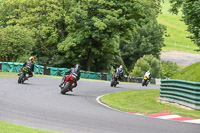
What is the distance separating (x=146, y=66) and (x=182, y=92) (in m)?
56.3

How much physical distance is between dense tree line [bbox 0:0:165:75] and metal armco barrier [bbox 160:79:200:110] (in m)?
27.4

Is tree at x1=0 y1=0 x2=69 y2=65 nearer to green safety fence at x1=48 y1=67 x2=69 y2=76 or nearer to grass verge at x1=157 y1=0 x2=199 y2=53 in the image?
green safety fence at x1=48 y1=67 x2=69 y2=76

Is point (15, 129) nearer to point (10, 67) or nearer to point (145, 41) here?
point (10, 67)

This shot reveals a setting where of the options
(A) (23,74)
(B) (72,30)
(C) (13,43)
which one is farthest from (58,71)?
(A) (23,74)

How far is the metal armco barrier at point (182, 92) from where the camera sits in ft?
47.9

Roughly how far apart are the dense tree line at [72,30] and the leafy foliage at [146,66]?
16.7 metres

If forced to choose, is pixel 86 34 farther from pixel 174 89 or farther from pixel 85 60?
pixel 174 89

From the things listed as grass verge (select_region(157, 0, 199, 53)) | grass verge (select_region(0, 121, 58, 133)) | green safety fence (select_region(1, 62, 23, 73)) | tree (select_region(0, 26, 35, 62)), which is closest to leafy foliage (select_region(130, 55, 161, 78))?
tree (select_region(0, 26, 35, 62))

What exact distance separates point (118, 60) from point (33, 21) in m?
A: 23.2

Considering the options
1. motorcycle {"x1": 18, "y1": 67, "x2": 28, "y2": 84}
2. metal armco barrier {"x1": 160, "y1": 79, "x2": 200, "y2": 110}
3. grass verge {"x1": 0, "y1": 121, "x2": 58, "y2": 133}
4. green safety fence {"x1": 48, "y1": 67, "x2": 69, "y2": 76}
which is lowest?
grass verge {"x1": 0, "y1": 121, "x2": 58, "y2": 133}

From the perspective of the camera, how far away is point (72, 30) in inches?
1884

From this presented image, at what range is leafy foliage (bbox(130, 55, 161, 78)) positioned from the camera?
71.0 metres

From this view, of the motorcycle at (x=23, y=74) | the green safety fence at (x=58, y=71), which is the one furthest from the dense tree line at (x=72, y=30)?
the motorcycle at (x=23, y=74)

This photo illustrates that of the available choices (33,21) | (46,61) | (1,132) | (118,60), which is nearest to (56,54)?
(46,61)
